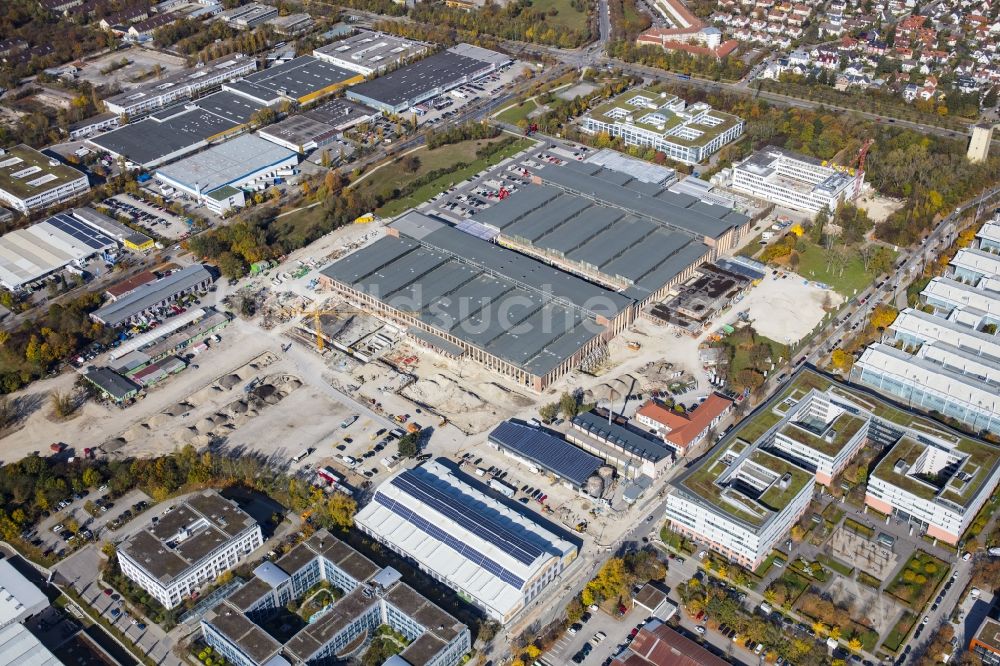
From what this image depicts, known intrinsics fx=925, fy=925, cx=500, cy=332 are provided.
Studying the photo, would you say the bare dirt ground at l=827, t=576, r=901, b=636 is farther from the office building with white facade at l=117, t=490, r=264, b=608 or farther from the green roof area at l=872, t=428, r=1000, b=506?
the office building with white facade at l=117, t=490, r=264, b=608

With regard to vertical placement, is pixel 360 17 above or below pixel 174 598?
above

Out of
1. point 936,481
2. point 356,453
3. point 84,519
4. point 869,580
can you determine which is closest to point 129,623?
point 84,519

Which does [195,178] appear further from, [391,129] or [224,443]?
[224,443]

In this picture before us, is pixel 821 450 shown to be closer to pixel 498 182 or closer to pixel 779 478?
pixel 779 478

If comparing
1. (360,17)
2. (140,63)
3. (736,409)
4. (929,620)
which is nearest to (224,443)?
(736,409)

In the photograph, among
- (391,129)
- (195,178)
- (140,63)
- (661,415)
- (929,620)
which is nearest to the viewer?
(929,620)
